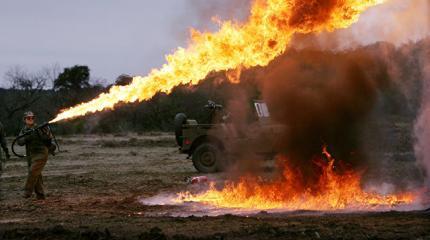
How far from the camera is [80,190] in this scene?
13.7 m

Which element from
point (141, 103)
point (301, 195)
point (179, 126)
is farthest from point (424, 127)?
point (141, 103)

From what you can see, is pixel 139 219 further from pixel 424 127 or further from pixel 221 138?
pixel 221 138

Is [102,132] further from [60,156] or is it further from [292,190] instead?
[292,190]

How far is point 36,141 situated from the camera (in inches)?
477

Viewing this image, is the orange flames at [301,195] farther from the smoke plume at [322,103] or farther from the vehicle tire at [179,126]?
the vehicle tire at [179,126]

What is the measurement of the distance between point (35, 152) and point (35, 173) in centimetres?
46

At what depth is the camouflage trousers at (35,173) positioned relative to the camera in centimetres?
1192

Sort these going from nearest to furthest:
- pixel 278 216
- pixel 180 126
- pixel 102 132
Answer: pixel 278 216 → pixel 180 126 → pixel 102 132

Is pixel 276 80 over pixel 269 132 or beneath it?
over

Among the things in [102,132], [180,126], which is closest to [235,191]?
[180,126]

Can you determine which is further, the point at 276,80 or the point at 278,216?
the point at 276,80

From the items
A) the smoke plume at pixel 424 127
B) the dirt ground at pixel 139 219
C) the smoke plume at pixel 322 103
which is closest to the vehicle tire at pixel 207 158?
the dirt ground at pixel 139 219

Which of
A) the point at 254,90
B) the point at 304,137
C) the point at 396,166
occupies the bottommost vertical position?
the point at 396,166

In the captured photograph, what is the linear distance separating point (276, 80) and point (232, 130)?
15.7 feet
